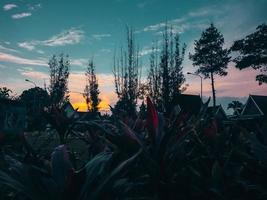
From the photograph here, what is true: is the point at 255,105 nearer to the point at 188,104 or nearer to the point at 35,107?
the point at 35,107

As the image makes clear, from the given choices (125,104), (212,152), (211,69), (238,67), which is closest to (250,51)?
(238,67)

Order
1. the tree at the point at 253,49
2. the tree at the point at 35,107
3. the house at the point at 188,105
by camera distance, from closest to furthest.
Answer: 1. the house at the point at 188,105
2. the tree at the point at 35,107
3. the tree at the point at 253,49

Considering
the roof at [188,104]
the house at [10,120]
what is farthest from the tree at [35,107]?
the roof at [188,104]

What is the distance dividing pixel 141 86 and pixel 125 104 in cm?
439

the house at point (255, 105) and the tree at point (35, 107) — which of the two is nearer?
the tree at point (35, 107)

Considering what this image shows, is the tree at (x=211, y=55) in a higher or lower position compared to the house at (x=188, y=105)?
higher

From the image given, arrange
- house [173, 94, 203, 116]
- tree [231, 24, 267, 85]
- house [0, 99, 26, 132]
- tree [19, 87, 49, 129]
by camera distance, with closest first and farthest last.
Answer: house [173, 94, 203, 116]
house [0, 99, 26, 132]
tree [19, 87, 49, 129]
tree [231, 24, 267, 85]

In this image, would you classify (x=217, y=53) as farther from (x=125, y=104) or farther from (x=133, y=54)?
(x=125, y=104)


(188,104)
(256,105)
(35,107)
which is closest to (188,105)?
(188,104)

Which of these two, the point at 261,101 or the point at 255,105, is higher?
the point at 261,101

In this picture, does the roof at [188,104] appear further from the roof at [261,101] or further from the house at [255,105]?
the roof at [261,101]

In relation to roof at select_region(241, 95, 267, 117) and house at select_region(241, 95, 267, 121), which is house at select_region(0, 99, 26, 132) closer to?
house at select_region(241, 95, 267, 121)

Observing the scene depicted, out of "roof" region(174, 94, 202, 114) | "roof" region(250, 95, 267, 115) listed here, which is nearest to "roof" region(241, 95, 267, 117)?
"roof" region(250, 95, 267, 115)

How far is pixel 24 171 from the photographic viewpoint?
124 cm
